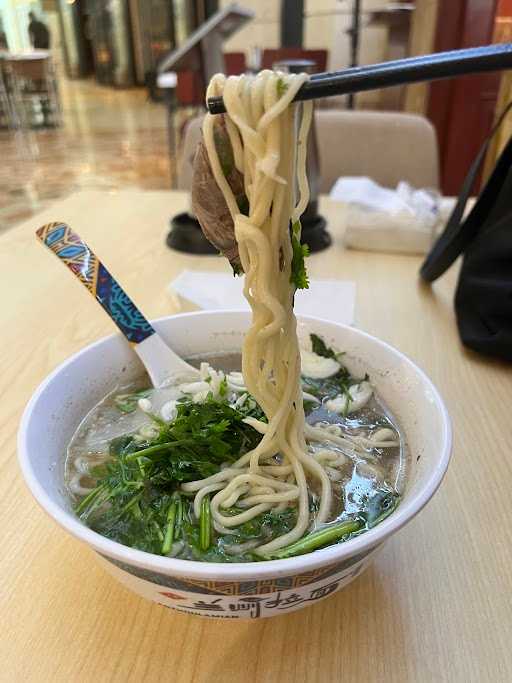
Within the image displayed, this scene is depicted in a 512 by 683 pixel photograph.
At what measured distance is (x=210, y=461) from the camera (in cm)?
57

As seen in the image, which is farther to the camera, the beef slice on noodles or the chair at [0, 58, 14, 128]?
the chair at [0, 58, 14, 128]

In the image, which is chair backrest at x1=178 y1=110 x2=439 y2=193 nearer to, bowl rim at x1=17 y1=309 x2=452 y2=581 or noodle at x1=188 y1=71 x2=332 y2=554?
noodle at x1=188 y1=71 x2=332 y2=554

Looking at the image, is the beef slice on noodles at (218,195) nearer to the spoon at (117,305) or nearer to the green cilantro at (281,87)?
the green cilantro at (281,87)

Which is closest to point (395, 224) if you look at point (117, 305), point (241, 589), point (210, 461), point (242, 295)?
point (242, 295)

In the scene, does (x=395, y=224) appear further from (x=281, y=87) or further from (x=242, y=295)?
(x=281, y=87)

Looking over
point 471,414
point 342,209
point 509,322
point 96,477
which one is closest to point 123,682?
point 96,477

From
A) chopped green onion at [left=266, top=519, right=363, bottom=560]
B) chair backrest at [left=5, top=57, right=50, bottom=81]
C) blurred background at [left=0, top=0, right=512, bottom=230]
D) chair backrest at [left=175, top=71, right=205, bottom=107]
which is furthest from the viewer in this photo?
chair backrest at [left=5, top=57, right=50, bottom=81]

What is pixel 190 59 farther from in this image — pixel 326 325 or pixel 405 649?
pixel 405 649

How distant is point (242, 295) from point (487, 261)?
0.44 m

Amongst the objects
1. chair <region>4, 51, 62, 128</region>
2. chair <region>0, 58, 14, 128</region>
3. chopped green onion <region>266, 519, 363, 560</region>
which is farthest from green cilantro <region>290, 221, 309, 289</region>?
chair <region>0, 58, 14, 128</region>

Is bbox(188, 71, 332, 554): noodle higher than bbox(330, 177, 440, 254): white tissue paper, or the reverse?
bbox(188, 71, 332, 554): noodle

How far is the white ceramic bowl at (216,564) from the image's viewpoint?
1.26 ft

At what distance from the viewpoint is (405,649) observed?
0.47m

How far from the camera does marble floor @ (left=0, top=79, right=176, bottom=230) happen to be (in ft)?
15.3
